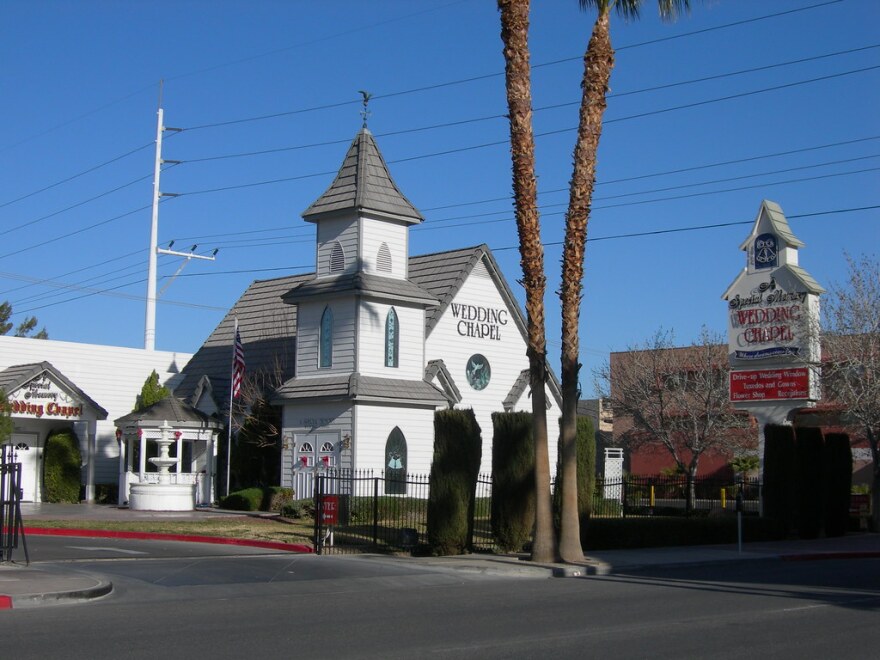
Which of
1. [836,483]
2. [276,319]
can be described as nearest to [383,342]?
[276,319]

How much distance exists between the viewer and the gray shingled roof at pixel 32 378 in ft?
114

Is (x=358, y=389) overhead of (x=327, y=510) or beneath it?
overhead

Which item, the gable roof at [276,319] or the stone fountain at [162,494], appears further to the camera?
the gable roof at [276,319]

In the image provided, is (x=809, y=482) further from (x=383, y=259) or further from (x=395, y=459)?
(x=383, y=259)

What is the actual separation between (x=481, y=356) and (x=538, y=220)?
62.6ft

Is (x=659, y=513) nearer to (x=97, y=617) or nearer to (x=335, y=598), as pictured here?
(x=335, y=598)

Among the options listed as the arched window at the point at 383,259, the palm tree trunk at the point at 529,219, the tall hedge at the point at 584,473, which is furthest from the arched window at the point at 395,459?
the palm tree trunk at the point at 529,219

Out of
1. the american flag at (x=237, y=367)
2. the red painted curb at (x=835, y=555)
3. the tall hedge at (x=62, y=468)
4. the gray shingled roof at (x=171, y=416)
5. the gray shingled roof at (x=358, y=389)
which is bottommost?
the red painted curb at (x=835, y=555)

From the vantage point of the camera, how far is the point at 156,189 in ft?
177

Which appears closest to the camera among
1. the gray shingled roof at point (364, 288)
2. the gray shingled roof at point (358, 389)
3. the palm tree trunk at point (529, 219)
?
the palm tree trunk at point (529, 219)

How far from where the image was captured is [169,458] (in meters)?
34.4

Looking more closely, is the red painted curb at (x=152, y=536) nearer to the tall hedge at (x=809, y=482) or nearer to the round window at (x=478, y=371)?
the tall hedge at (x=809, y=482)

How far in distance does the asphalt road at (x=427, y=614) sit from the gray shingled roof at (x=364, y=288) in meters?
13.0

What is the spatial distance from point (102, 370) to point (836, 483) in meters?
25.8
